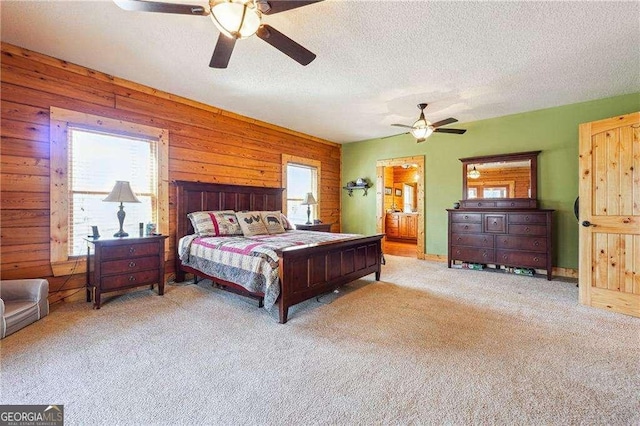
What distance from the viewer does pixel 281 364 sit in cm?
198

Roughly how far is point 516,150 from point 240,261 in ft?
16.1

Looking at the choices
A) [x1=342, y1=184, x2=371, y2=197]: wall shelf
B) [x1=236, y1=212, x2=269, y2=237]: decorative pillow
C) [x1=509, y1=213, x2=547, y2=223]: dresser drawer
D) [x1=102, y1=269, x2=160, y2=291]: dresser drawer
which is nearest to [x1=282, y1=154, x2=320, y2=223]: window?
[x1=342, y1=184, x2=371, y2=197]: wall shelf

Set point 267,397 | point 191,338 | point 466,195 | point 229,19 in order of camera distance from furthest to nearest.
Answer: point 466,195, point 191,338, point 229,19, point 267,397

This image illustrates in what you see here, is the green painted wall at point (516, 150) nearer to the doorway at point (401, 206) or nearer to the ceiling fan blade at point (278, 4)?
the doorway at point (401, 206)

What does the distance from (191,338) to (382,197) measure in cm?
512

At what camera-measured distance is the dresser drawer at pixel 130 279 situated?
3.08 m

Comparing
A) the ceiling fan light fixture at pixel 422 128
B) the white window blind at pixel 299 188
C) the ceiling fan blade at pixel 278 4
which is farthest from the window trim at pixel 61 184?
the ceiling fan light fixture at pixel 422 128

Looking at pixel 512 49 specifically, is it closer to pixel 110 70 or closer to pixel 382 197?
pixel 382 197

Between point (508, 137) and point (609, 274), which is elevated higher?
point (508, 137)

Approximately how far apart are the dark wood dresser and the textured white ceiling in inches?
68.5

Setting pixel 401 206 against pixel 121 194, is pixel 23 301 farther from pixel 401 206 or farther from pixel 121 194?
pixel 401 206

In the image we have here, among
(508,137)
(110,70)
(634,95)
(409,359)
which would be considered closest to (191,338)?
(409,359)

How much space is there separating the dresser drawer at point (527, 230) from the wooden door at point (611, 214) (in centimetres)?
120

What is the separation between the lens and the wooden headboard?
4129 mm
